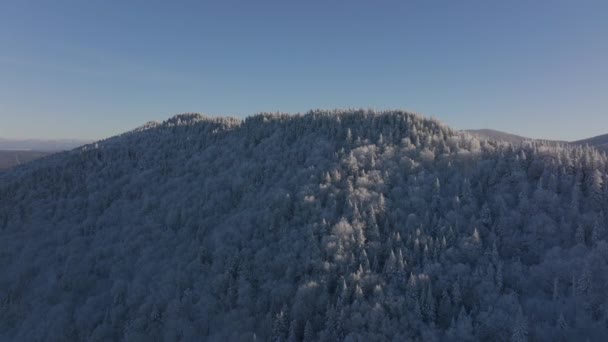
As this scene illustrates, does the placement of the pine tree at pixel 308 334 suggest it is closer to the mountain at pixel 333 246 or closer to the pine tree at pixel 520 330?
the mountain at pixel 333 246

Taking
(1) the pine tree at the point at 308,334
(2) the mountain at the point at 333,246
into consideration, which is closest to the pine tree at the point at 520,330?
(2) the mountain at the point at 333,246

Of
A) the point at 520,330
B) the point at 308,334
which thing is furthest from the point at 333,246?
the point at 520,330

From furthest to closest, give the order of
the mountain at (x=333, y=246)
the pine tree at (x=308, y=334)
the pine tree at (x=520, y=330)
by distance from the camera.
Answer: the pine tree at (x=308, y=334) < the mountain at (x=333, y=246) < the pine tree at (x=520, y=330)

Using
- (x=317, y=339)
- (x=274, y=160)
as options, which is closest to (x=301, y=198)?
(x=274, y=160)

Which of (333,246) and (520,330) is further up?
(333,246)

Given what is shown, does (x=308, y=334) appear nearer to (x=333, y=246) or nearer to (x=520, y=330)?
(x=333, y=246)

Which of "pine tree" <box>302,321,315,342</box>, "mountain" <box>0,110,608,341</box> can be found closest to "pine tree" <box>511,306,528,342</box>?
"mountain" <box>0,110,608,341</box>

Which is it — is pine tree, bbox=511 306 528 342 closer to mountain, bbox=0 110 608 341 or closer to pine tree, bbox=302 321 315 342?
mountain, bbox=0 110 608 341

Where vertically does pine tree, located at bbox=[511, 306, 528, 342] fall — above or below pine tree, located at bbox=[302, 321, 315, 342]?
above

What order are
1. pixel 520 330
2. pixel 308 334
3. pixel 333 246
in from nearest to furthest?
pixel 520 330
pixel 308 334
pixel 333 246
